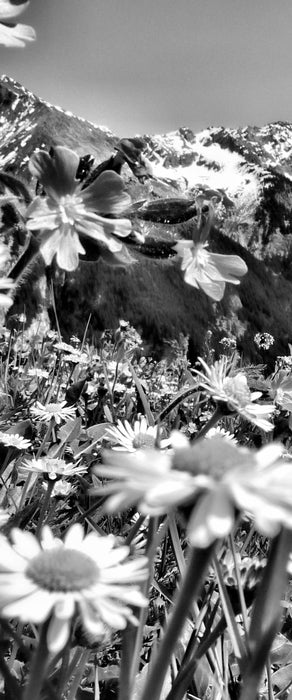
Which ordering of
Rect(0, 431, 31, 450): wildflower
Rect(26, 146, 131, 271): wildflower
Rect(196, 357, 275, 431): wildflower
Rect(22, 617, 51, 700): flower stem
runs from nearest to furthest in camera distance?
Rect(22, 617, 51, 700): flower stem < Rect(26, 146, 131, 271): wildflower < Rect(196, 357, 275, 431): wildflower < Rect(0, 431, 31, 450): wildflower

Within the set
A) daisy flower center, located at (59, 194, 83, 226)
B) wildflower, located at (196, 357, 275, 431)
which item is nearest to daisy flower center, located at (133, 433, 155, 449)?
wildflower, located at (196, 357, 275, 431)

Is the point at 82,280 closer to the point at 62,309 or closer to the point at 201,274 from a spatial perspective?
the point at 62,309

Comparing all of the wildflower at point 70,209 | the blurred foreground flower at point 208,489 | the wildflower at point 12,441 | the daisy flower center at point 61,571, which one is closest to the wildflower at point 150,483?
the blurred foreground flower at point 208,489

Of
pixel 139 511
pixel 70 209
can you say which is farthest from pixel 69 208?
pixel 139 511

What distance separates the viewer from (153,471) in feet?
0.78

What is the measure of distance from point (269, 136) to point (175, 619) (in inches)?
2427

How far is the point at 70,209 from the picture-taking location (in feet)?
1.65

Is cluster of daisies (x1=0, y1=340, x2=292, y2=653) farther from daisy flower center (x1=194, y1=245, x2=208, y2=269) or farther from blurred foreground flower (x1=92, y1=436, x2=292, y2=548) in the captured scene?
daisy flower center (x1=194, y1=245, x2=208, y2=269)

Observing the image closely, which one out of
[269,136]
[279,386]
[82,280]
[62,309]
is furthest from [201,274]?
[269,136]

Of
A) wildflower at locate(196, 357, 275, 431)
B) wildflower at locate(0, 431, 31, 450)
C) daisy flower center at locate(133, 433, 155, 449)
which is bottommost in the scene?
wildflower at locate(0, 431, 31, 450)

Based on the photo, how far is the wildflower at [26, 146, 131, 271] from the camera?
47 cm

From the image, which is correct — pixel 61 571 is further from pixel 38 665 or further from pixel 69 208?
pixel 69 208

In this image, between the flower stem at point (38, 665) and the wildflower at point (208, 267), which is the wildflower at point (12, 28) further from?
the flower stem at point (38, 665)

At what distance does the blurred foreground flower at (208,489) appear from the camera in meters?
0.22
